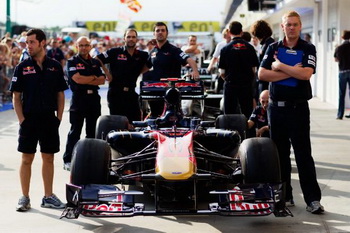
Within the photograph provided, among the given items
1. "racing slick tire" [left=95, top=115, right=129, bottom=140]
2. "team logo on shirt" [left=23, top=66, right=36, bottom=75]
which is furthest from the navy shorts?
"racing slick tire" [left=95, top=115, right=129, bottom=140]

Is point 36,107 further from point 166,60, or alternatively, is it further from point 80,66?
point 166,60

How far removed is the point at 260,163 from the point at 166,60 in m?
3.69

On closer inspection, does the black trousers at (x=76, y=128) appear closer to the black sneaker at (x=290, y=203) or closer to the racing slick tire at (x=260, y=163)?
the black sneaker at (x=290, y=203)

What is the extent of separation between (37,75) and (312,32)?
17380 millimetres

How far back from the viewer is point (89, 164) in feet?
21.0

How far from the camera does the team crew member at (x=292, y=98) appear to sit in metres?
6.80

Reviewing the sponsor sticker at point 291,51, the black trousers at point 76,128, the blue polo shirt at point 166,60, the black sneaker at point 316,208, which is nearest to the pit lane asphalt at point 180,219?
the black sneaker at point 316,208

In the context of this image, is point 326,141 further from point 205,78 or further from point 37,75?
point 37,75

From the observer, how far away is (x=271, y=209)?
5969mm

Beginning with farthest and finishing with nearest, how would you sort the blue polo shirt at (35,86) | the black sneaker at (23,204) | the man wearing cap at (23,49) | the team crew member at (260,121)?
the man wearing cap at (23,49), the team crew member at (260,121), the blue polo shirt at (35,86), the black sneaker at (23,204)

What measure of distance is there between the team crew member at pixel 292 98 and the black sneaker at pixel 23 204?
2410 mm

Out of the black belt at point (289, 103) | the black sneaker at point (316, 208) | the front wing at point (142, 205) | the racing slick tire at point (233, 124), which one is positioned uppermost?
the black belt at point (289, 103)

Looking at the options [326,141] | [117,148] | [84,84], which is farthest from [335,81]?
[117,148]

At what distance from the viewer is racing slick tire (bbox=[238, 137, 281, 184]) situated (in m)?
6.37
